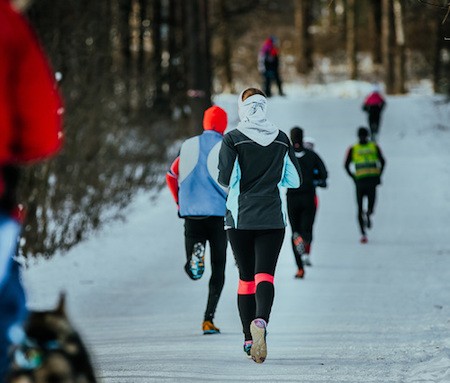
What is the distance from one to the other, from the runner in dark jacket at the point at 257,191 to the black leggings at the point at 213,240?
3.93 feet

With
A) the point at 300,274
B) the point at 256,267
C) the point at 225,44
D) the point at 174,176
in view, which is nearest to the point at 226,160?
the point at 256,267

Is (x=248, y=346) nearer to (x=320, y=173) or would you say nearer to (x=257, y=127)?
(x=257, y=127)

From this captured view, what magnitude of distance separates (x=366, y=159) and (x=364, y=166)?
124 mm

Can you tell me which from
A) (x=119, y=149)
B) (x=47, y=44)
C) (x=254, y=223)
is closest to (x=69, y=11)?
(x=47, y=44)

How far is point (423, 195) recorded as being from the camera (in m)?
22.8

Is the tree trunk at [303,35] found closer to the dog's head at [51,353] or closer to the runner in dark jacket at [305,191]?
the runner in dark jacket at [305,191]

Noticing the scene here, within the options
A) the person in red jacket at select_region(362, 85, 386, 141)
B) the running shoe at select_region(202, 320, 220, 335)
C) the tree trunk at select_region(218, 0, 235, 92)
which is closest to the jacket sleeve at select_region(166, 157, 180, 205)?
the running shoe at select_region(202, 320, 220, 335)

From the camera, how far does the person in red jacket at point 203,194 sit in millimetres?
9133

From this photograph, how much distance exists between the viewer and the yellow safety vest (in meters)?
17.0

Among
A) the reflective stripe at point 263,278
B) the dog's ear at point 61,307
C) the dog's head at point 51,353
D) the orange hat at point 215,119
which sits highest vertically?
the orange hat at point 215,119

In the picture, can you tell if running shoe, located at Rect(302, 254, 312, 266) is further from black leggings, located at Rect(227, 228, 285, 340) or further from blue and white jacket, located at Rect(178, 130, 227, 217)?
black leggings, located at Rect(227, 228, 285, 340)

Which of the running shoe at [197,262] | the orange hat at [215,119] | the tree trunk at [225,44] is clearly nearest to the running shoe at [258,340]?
the running shoe at [197,262]

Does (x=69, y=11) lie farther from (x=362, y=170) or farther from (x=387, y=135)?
(x=387, y=135)

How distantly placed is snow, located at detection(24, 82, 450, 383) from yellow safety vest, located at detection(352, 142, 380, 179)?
108 cm
